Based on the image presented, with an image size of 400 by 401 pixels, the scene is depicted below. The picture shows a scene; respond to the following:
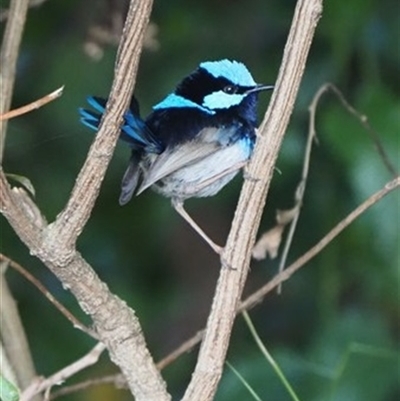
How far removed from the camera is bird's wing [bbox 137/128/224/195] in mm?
1585

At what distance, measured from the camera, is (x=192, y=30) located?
8.64 feet

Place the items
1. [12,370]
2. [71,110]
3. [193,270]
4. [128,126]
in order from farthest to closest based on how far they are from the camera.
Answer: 1. [193,270]
2. [71,110]
3. [12,370]
4. [128,126]

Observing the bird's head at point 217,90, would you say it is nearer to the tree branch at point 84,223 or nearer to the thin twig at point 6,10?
the tree branch at point 84,223

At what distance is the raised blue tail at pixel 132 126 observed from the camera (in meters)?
1.51

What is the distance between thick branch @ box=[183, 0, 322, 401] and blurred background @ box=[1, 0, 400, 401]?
799 mm

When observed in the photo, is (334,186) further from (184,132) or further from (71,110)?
(184,132)

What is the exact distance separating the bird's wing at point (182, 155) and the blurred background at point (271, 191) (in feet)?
2.20

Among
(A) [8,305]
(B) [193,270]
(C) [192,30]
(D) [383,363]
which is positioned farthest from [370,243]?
(B) [193,270]

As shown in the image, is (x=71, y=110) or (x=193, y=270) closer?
(x=71, y=110)

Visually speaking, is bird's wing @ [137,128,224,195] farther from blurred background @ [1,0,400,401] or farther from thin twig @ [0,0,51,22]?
blurred background @ [1,0,400,401]

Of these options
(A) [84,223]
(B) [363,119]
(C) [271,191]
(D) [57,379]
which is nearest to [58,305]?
(D) [57,379]

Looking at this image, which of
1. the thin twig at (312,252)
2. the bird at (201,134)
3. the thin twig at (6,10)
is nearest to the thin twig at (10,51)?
the thin twig at (6,10)

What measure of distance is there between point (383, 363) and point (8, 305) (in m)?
0.76

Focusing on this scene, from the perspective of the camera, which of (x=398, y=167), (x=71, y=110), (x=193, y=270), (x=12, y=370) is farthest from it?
(x=193, y=270)
